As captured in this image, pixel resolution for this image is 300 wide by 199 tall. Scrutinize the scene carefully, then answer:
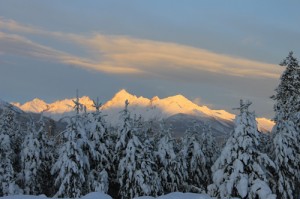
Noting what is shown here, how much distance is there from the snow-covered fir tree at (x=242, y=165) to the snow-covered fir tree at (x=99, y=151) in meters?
11.3

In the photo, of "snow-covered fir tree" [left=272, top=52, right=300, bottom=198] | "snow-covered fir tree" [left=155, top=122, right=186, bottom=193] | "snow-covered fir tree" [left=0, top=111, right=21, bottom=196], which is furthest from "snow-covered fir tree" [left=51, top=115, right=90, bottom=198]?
"snow-covered fir tree" [left=272, top=52, right=300, bottom=198]

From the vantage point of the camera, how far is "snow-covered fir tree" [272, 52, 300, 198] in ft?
135

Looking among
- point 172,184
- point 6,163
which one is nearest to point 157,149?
point 172,184

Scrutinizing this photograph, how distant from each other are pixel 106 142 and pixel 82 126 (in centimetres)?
333

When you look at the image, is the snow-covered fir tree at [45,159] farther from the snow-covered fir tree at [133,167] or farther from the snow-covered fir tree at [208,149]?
the snow-covered fir tree at [208,149]

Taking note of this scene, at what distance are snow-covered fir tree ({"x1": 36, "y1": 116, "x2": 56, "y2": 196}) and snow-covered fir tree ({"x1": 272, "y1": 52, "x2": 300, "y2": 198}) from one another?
868 inches

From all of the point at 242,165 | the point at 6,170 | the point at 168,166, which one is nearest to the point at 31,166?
the point at 6,170

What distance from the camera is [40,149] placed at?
152ft

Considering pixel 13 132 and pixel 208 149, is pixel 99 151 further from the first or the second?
pixel 208 149

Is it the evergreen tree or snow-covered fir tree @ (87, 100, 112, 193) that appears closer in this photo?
snow-covered fir tree @ (87, 100, 112, 193)

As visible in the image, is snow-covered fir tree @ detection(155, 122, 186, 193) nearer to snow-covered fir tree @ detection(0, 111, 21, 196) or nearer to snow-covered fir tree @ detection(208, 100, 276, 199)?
snow-covered fir tree @ detection(208, 100, 276, 199)

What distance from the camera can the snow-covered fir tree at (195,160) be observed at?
50000 millimetres

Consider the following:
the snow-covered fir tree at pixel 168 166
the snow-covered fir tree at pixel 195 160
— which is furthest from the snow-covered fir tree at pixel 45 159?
the snow-covered fir tree at pixel 195 160

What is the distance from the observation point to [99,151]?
4262 centimetres
